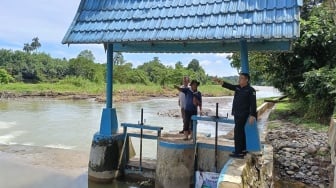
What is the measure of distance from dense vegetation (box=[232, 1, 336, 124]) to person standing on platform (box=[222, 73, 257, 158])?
195 inches

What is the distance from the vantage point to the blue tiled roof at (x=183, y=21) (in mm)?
5219

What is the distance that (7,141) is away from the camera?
12820 mm

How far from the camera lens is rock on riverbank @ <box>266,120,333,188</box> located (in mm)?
6986

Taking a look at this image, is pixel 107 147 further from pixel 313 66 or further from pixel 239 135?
pixel 313 66

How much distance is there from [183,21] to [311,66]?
7949mm

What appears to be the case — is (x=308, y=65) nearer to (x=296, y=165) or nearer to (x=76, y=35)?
(x=296, y=165)

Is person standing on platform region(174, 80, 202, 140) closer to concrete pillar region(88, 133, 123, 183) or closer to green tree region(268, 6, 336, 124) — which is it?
concrete pillar region(88, 133, 123, 183)

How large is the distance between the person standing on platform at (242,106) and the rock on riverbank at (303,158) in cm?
234

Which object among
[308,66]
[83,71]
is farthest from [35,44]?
[308,66]

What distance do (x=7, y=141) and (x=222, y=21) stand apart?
10.4 meters

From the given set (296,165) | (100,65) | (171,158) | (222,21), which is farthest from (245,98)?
(100,65)

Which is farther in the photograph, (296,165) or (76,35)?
(296,165)

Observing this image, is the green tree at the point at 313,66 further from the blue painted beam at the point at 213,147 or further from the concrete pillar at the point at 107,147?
the concrete pillar at the point at 107,147

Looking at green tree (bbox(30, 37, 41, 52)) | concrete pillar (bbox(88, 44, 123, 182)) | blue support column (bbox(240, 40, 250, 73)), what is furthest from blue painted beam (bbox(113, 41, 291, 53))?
green tree (bbox(30, 37, 41, 52))
